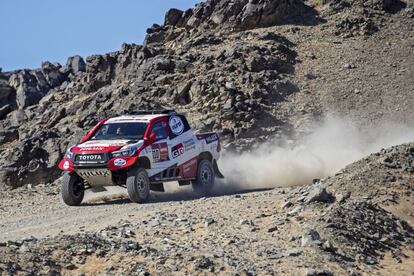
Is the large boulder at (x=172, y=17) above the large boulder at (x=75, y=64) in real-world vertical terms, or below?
above

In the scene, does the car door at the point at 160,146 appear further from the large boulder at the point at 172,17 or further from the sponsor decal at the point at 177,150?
the large boulder at the point at 172,17

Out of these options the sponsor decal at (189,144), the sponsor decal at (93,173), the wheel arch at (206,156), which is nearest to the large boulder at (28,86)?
the wheel arch at (206,156)

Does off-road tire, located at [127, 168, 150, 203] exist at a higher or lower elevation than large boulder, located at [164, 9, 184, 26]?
lower

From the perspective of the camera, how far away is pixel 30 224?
1570cm

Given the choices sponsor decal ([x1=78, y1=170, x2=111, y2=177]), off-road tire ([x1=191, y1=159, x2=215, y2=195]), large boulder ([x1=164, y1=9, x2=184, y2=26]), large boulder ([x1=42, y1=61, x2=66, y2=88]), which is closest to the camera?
sponsor decal ([x1=78, y1=170, x2=111, y2=177])

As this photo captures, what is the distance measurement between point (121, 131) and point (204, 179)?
2.33 metres

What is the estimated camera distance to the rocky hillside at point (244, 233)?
10.9 meters

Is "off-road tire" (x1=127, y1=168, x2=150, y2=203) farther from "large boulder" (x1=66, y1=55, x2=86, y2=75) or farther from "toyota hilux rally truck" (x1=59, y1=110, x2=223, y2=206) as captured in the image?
"large boulder" (x1=66, y1=55, x2=86, y2=75)

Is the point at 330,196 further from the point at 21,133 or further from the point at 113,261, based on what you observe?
the point at 21,133

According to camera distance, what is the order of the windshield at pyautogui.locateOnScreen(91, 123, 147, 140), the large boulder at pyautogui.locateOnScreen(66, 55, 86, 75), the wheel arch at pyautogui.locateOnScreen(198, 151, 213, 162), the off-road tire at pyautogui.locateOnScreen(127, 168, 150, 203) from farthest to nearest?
1. the large boulder at pyautogui.locateOnScreen(66, 55, 86, 75)
2. the wheel arch at pyautogui.locateOnScreen(198, 151, 213, 162)
3. the windshield at pyautogui.locateOnScreen(91, 123, 147, 140)
4. the off-road tire at pyautogui.locateOnScreen(127, 168, 150, 203)

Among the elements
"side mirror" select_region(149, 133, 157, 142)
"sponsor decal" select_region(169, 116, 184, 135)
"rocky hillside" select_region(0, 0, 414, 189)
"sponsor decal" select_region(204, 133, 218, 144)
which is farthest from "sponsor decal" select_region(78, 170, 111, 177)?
"rocky hillside" select_region(0, 0, 414, 189)

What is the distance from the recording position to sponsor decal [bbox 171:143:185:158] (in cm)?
1809

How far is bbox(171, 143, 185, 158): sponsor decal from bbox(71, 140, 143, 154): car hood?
1057 mm

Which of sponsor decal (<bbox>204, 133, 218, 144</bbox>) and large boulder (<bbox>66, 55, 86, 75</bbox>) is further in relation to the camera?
large boulder (<bbox>66, 55, 86, 75</bbox>)
